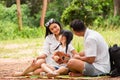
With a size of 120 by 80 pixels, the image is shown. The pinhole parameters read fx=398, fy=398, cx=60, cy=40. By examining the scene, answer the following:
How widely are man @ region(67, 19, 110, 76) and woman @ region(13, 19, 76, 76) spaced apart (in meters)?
0.57

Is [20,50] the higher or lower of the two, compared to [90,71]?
lower

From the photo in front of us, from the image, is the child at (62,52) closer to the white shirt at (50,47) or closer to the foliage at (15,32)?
the white shirt at (50,47)

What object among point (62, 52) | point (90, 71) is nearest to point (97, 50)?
point (90, 71)

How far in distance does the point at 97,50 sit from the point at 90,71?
1.41 ft

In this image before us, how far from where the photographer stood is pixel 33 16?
3816 centimetres

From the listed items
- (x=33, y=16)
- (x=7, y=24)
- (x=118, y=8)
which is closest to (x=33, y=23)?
(x=33, y=16)

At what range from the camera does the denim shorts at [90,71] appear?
7.47 metres

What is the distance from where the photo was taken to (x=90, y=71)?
24.7 ft

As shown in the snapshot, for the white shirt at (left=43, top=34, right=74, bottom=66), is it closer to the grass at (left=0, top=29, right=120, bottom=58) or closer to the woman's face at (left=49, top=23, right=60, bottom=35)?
the woman's face at (left=49, top=23, right=60, bottom=35)

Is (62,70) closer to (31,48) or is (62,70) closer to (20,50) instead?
(20,50)

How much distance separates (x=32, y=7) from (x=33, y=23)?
5.98 feet

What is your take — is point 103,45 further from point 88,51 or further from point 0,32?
point 0,32

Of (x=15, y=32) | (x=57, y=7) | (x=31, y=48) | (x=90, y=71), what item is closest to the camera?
(x=90, y=71)

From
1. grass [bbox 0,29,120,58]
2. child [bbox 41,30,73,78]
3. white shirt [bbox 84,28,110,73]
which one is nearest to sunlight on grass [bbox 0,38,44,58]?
grass [bbox 0,29,120,58]
